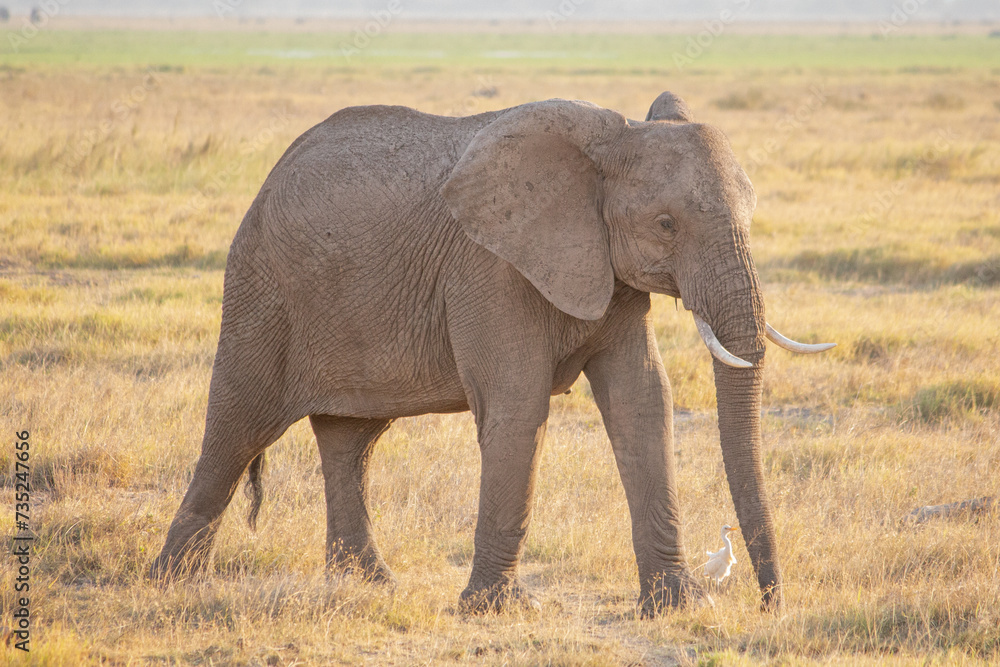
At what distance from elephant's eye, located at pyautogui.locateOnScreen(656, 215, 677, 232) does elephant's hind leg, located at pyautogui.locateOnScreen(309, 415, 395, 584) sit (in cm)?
204

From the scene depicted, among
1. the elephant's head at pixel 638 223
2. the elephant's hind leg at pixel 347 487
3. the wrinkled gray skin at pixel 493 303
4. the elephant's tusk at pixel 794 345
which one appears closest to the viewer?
the elephant's tusk at pixel 794 345

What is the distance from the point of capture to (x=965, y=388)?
27.1 ft

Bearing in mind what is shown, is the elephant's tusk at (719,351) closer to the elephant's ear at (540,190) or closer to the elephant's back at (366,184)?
the elephant's ear at (540,190)

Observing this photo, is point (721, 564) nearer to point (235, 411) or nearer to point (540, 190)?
point (540, 190)

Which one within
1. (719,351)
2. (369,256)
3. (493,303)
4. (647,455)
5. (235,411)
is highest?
(369,256)

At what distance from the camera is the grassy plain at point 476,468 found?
459 centimetres

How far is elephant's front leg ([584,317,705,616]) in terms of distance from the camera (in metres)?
4.85

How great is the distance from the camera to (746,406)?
4.43 meters

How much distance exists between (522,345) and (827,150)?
19.8 metres

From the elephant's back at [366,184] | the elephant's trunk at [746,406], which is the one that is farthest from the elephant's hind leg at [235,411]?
the elephant's trunk at [746,406]

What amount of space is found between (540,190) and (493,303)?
1.72 ft

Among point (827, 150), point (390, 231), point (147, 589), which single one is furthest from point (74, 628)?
point (827, 150)

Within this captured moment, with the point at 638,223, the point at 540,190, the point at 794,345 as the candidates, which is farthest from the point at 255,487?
the point at 794,345

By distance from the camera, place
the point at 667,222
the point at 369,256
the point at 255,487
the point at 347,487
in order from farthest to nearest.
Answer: the point at 255,487
the point at 347,487
the point at 369,256
the point at 667,222
